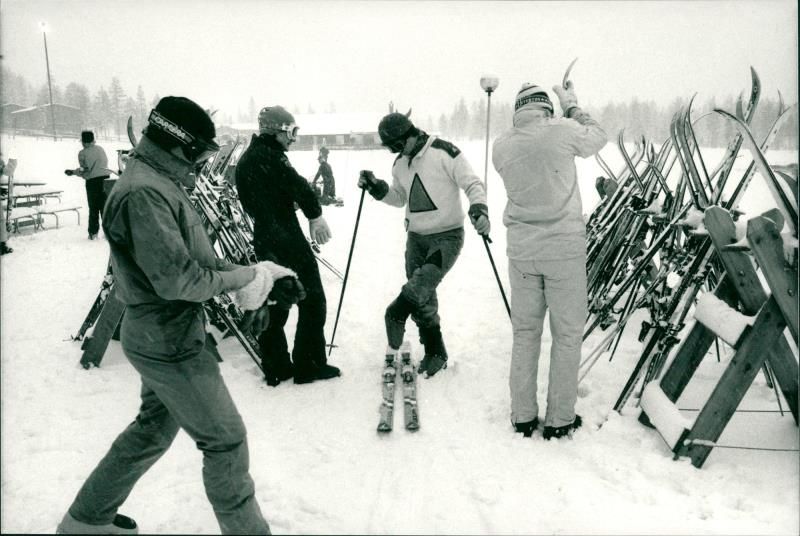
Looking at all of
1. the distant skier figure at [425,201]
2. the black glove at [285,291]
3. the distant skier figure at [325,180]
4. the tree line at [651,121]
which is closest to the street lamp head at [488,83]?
the tree line at [651,121]

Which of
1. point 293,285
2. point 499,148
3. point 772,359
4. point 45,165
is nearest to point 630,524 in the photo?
point 772,359

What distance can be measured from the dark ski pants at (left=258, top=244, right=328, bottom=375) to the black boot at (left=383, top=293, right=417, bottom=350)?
52 centimetres

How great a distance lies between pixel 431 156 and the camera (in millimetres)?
3979

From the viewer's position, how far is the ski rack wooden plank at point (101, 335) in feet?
14.4

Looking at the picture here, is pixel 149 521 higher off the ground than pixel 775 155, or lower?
lower

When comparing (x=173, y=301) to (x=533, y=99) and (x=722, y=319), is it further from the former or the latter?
(x=722, y=319)

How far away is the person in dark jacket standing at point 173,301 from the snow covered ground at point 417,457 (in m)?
0.46

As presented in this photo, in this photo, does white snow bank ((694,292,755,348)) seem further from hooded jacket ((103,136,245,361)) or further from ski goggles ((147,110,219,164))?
ski goggles ((147,110,219,164))

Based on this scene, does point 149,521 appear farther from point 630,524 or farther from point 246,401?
point 630,524

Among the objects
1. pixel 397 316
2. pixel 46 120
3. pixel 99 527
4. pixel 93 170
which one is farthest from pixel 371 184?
pixel 46 120

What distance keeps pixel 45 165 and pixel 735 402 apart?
30.7 m

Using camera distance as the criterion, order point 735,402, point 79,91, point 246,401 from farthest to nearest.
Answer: point 79,91 → point 246,401 → point 735,402

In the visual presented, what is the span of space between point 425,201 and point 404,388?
1.43 m

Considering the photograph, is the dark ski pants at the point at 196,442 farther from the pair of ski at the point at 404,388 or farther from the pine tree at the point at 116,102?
the pine tree at the point at 116,102
